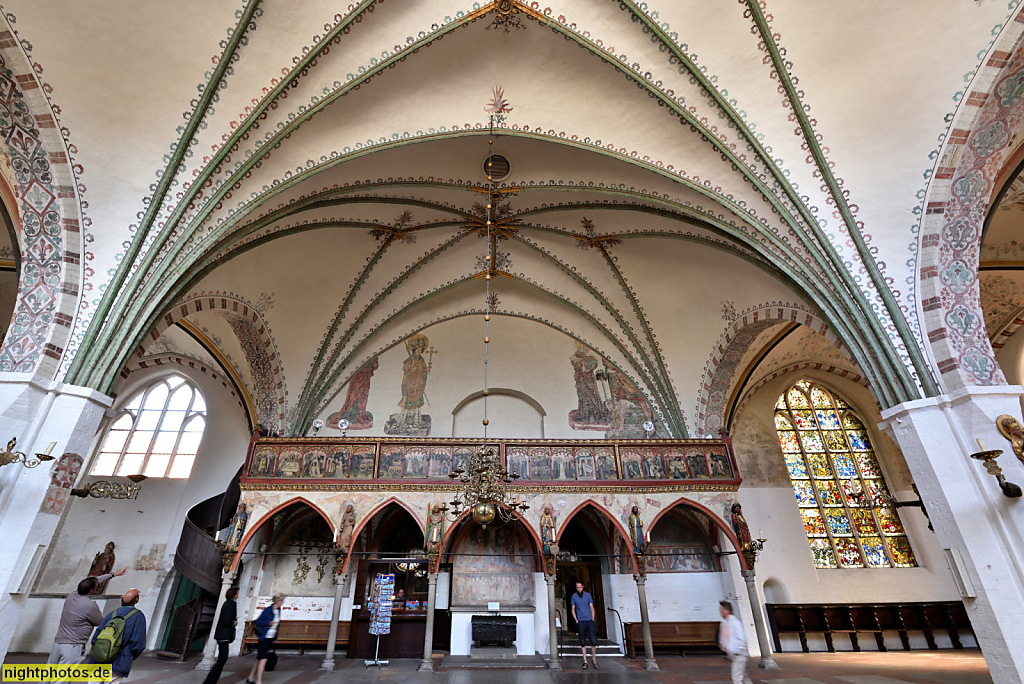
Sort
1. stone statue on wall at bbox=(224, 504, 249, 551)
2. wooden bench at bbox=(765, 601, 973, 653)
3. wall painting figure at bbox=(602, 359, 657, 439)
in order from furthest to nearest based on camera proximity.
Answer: wall painting figure at bbox=(602, 359, 657, 439) < wooden bench at bbox=(765, 601, 973, 653) < stone statue on wall at bbox=(224, 504, 249, 551)

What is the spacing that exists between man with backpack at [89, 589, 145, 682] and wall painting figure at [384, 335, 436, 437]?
8.33 meters

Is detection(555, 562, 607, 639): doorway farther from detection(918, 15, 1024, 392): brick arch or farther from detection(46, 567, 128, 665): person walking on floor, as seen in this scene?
detection(46, 567, 128, 665): person walking on floor

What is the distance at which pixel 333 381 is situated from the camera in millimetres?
13516

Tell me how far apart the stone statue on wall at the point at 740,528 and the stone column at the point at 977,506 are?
492 cm

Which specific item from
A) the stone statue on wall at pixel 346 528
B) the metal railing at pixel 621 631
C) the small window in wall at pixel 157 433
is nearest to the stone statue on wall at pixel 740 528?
the metal railing at pixel 621 631

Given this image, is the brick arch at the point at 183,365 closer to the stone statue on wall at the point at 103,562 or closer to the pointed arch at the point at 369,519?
the stone statue on wall at the point at 103,562

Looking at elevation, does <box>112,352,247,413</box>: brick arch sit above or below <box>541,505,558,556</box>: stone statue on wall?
above

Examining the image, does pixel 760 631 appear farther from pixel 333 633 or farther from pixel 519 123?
pixel 519 123

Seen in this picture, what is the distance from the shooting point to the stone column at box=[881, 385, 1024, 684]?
5793mm

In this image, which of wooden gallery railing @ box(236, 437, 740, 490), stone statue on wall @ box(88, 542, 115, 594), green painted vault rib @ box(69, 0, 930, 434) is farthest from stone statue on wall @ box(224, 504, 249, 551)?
green painted vault rib @ box(69, 0, 930, 434)

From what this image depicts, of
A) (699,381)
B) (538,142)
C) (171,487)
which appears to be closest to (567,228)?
(538,142)

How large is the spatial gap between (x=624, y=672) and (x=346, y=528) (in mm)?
5989

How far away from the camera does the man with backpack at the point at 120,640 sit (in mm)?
4910

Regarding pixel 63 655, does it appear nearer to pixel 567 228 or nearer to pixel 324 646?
pixel 324 646
